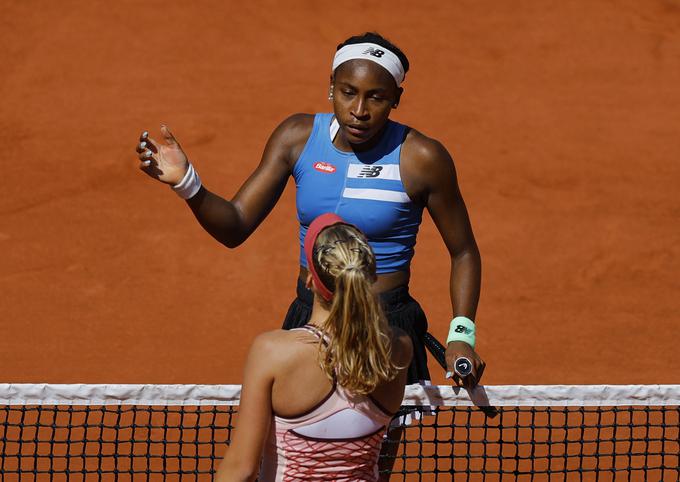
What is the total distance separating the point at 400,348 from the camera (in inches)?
154

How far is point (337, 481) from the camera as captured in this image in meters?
3.83

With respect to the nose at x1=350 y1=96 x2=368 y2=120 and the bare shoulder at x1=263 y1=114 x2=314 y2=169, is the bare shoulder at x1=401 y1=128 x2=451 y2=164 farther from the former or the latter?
the bare shoulder at x1=263 y1=114 x2=314 y2=169

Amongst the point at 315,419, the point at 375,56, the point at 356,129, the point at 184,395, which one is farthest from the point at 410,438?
the point at 315,419

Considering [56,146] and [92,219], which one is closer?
[92,219]

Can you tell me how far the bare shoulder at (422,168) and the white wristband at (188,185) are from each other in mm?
857

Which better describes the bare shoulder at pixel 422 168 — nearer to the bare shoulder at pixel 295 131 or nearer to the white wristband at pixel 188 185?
the bare shoulder at pixel 295 131

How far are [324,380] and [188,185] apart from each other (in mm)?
1177

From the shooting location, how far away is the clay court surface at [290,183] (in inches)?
381

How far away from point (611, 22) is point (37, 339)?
906 centimetres

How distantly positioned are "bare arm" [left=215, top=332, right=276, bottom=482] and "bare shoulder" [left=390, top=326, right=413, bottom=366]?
A: 1.43 ft

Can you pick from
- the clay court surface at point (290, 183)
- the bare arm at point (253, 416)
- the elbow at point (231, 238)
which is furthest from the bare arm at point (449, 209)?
the clay court surface at point (290, 183)

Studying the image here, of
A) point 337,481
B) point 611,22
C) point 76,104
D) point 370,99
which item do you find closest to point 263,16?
point 76,104

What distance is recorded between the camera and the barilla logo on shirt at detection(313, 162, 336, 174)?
15.9 ft

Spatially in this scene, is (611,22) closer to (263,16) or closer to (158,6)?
(263,16)
